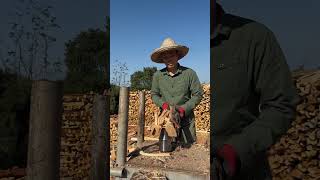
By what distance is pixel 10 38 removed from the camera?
327 cm

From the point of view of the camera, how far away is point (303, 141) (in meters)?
3.00

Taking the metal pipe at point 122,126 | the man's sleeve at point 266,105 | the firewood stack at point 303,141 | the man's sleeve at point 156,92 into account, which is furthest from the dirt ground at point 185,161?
the man's sleeve at point 266,105

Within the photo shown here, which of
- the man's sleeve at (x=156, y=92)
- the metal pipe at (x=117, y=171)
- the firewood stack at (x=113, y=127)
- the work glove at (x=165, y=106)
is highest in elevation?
the man's sleeve at (x=156, y=92)

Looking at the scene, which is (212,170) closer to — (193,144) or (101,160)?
(193,144)

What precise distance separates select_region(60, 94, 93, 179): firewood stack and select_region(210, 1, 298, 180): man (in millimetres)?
1714

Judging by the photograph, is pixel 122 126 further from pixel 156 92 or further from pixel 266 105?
pixel 266 105

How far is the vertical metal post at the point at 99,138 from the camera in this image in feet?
10.7

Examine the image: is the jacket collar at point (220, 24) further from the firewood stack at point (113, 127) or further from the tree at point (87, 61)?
the firewood stack at point (113, 127)

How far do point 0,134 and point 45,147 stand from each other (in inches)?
31.0

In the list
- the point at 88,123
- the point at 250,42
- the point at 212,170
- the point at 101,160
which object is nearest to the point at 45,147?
the point at 101,160

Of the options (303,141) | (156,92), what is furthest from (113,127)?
(303,141)

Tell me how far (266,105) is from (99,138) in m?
1.85

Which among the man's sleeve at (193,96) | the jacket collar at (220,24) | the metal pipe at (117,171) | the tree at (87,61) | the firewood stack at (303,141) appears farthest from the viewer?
the tree at (87,61)

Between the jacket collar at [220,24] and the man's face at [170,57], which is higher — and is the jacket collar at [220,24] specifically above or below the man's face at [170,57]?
above
